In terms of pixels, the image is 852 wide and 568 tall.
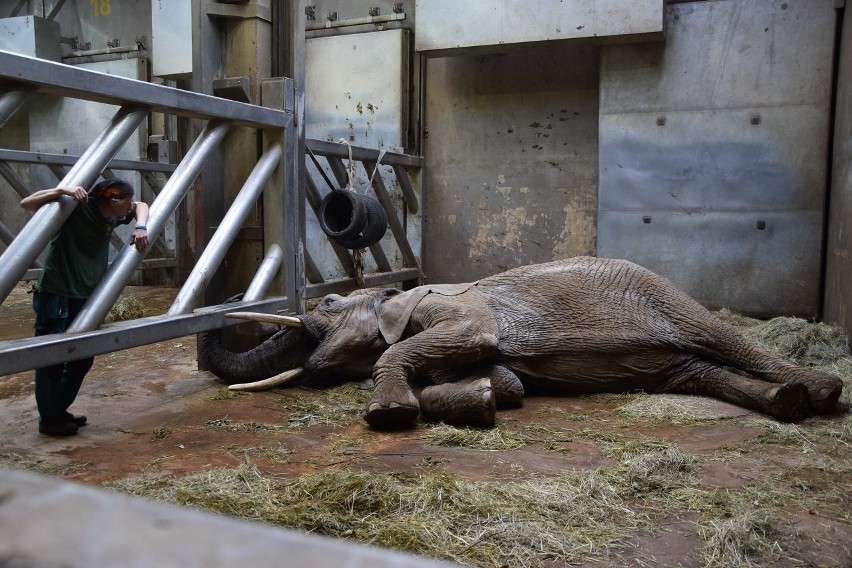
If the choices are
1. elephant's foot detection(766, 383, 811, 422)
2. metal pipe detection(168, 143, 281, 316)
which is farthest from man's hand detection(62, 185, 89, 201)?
elephant's foot detection(766, 383, 811, 422)

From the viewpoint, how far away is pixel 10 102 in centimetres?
394

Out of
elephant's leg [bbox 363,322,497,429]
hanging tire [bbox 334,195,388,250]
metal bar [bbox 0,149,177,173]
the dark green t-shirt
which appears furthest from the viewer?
metal bar [bbox 0,149,177,173]

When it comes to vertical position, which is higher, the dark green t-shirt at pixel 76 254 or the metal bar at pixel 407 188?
the metal bar at pixel 407 188

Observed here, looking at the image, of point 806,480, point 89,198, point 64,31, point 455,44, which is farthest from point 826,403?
point 64,31

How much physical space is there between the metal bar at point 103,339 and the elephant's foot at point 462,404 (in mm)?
1600

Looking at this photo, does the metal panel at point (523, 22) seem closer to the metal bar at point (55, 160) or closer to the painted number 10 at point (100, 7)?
the metal bar at point (55, 160)

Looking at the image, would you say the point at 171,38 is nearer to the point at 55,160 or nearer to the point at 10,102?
the point at 55,160

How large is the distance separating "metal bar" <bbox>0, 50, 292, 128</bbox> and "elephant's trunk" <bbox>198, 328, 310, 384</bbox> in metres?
Result: 1.66

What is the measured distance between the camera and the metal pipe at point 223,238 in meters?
5.33

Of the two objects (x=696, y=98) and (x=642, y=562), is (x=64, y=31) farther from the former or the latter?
(x=642, y=562)

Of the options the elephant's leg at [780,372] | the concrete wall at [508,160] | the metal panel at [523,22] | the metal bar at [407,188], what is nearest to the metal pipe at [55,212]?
the elephant's leg at [780,372]

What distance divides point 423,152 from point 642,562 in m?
8.35

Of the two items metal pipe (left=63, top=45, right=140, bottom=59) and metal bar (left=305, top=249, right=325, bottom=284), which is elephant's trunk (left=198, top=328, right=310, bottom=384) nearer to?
metal bar (left=305, top=249, right=325, bottom=284)

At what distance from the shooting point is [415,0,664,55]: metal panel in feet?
28.4
